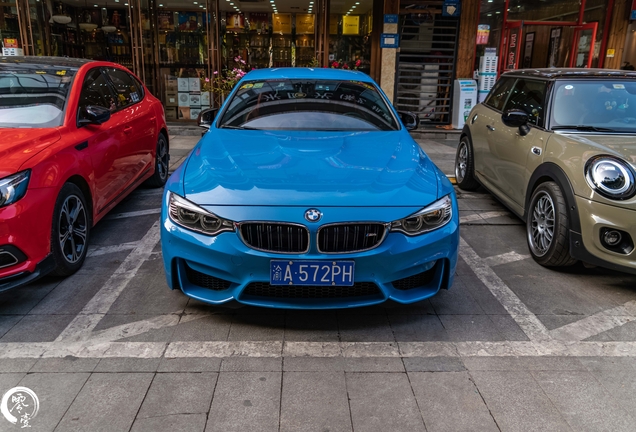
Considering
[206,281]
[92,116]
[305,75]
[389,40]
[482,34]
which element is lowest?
[206,281]

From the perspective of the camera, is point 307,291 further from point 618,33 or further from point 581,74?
point 618,33

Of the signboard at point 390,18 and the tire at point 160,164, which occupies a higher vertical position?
the signboard at point 390,18

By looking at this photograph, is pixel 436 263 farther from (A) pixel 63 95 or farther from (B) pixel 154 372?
(A) pixel 63 95

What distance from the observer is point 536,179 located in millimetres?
4688

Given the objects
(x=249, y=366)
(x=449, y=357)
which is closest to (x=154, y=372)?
(x=249, y=366)

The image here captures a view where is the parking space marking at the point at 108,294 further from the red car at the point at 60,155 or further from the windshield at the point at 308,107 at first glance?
the windshield at the point at 308,107

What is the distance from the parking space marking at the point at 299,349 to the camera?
3.08 m

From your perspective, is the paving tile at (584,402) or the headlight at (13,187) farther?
the headlight at (13,187)

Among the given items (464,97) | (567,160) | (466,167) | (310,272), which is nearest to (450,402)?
(310,272)

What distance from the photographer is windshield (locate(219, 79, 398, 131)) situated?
4422mm

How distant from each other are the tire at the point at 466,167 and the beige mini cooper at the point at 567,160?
32cm

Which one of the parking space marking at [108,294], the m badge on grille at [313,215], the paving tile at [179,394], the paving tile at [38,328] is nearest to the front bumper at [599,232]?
the m badge on grille at [313,215]

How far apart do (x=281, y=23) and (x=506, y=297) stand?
1124cm

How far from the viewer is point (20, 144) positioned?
12.2ft
